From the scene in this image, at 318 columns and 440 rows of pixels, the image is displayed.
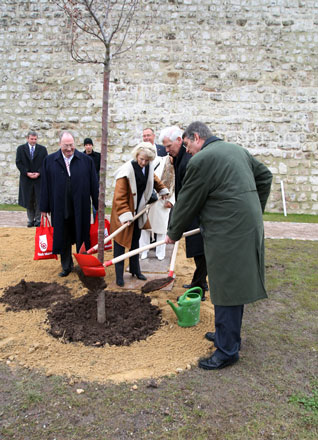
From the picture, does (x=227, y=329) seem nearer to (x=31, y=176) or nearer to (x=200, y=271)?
(x=200, y=271)

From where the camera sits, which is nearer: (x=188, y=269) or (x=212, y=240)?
(x=212, y=240)

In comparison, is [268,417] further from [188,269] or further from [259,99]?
[259,99]

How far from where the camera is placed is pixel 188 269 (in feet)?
18.6

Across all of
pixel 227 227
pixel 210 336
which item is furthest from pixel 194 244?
pixel 227 227

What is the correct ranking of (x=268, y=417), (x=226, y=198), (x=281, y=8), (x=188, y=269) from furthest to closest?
(x=281, y=8), (x=188, y=269), (x=226, y=198), (x=268, y=417)

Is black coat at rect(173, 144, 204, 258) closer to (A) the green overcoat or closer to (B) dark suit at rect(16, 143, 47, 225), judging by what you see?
(A) the green overcoat

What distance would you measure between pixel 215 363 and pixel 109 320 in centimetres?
127

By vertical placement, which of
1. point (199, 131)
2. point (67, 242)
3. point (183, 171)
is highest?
point (199, 131)

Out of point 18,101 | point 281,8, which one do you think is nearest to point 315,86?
point 281,8

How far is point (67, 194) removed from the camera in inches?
199

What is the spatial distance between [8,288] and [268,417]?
343 cm

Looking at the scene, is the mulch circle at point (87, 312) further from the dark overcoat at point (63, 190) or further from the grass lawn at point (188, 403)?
the dark overcoat at point (63, 190)

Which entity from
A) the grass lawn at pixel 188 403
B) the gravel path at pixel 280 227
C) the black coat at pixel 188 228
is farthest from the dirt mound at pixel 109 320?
the gravel path at pixel 280 227

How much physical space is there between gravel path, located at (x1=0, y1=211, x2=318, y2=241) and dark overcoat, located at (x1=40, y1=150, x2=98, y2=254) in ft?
10.8
